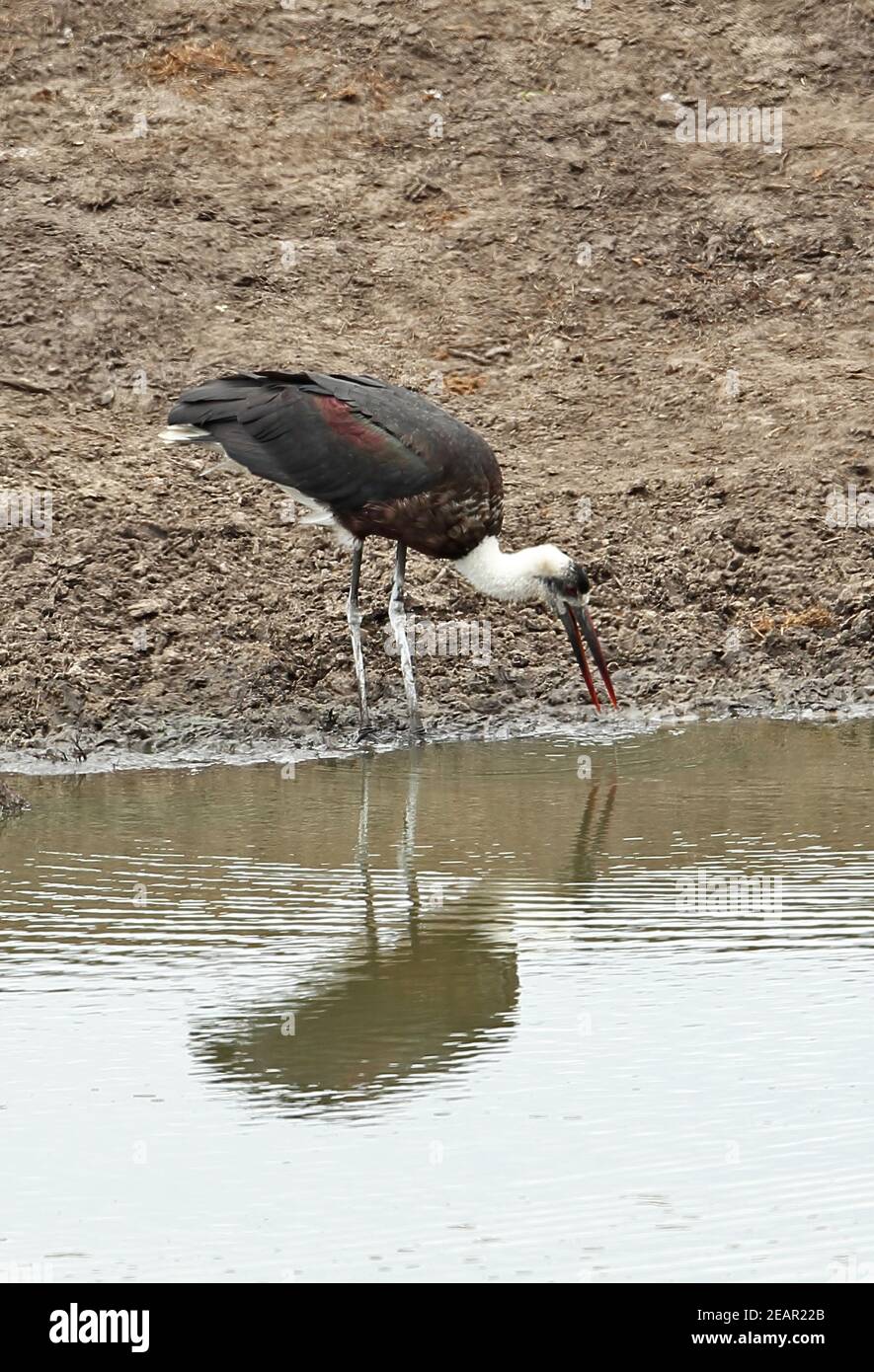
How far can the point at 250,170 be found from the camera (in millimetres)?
14758

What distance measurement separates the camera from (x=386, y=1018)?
6.11 meters

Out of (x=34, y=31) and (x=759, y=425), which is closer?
(x=759, y=425)

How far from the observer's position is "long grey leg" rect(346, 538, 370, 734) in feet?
32.9

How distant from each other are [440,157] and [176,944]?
369 inches

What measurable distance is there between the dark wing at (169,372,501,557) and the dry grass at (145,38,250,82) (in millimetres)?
5955

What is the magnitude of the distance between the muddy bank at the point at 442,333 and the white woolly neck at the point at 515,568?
56 cm

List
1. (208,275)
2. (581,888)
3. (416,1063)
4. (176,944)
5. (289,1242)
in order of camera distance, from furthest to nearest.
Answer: (208,275) → (581,888) → (176,944) → (416,1063) → (289,1242)

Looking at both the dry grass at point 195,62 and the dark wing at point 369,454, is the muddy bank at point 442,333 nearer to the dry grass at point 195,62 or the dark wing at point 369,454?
the dry grass at point 195,62

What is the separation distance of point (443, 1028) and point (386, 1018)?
167 millimetres

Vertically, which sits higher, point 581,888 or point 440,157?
point 440,157

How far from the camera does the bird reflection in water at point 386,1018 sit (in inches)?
221

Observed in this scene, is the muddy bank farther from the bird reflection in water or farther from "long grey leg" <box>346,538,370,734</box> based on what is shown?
the bird reflection in water

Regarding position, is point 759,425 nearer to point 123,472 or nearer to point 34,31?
point 123,472

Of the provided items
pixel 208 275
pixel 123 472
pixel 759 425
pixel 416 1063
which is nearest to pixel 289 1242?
→ pixel 416 1063
